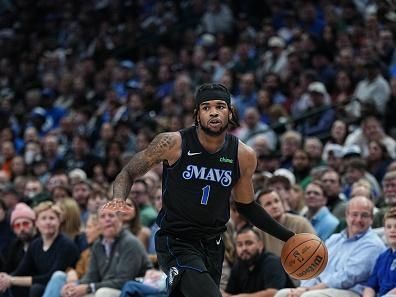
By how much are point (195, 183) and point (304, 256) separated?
977mm

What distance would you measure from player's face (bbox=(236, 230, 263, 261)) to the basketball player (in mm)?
2050

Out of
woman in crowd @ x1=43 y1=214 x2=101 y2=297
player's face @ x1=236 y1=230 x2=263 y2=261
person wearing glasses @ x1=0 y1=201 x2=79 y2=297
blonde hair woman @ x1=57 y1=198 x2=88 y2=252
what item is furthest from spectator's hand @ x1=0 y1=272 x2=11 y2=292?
player's face @ x1=236 y1=230 x2=263 y2=261

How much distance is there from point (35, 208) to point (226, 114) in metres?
4.25

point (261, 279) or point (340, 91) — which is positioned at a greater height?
point (340, 91)

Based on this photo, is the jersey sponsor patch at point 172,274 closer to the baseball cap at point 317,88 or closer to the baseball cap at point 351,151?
the baseball cap at point 351,151

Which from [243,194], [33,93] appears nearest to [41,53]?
[33,93]

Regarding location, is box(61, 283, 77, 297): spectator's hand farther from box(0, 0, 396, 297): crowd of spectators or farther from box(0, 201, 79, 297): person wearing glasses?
box(0, 201, 79, 297): person wearing glasses

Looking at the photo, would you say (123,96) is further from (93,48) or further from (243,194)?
(243,194)

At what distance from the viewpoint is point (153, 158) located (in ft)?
20.9

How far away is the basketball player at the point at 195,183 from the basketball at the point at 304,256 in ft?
1.79

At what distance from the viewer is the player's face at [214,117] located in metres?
6.37

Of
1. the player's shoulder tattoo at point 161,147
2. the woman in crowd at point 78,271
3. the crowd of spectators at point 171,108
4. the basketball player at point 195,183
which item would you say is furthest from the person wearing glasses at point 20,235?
the player's shoulder tattoo at point 161,147

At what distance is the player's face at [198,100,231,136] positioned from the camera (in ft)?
20.9

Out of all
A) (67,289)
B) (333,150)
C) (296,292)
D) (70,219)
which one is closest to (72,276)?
(67,289)
